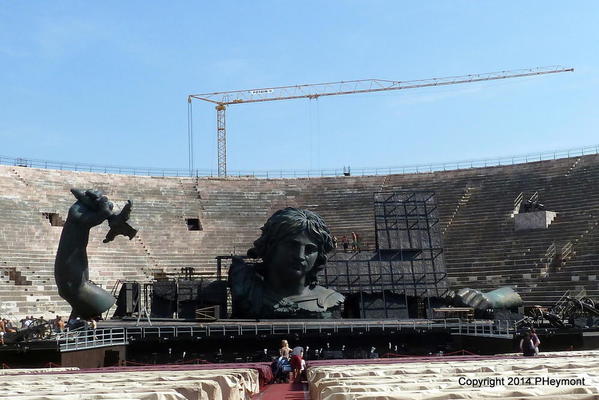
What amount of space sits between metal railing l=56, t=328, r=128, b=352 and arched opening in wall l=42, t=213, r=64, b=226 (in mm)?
19864

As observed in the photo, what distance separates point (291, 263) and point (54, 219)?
18.9 m

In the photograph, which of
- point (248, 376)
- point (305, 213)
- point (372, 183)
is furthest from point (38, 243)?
point (248, 376)

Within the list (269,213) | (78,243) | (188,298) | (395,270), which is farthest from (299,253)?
(269,213)

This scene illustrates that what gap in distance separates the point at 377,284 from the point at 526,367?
69.8ft

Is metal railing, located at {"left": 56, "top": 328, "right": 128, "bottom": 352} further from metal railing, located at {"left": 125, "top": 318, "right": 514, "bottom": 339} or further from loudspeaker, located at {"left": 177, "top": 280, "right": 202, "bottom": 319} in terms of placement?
loudspeaker, located at {"left": 177, "top": 280, "right": 202, "bottom": 319}

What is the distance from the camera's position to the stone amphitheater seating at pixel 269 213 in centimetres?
3641

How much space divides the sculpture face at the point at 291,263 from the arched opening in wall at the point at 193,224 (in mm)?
17729

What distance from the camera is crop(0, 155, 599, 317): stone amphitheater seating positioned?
3641cm

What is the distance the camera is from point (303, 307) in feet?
90.0

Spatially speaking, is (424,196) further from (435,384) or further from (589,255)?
(435,384)

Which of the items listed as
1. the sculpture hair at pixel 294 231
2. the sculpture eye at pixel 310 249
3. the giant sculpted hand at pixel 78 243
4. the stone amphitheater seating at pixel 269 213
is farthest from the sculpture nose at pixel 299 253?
the stone amphitheater seating at pixel 269 213

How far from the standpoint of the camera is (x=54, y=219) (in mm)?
41531

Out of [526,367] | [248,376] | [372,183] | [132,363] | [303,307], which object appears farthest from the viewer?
[372,183]

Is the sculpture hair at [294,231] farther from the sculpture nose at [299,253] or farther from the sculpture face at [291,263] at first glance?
the sculpture nose at [299,253]
